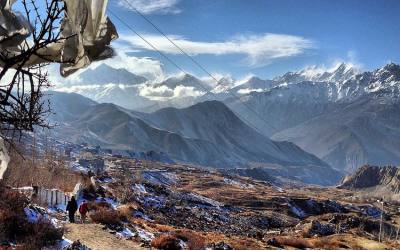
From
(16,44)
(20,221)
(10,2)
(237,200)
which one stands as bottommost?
(237,200)

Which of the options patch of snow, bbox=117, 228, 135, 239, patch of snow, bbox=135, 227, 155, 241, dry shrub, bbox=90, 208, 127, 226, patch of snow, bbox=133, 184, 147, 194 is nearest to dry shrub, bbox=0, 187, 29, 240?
patch of snow, bbox=117, 228, 135, 239

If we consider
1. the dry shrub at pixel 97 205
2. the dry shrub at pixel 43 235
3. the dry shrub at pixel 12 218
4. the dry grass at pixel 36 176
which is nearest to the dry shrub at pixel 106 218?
the dry shrub at pixel 97 205

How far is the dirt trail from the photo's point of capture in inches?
1022

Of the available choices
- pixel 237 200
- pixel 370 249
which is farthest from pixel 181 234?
pixel 237 200

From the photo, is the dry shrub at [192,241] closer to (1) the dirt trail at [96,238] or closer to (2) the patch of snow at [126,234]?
(2) the patch of snow at [126,234]

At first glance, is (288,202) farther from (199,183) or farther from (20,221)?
(20,221)

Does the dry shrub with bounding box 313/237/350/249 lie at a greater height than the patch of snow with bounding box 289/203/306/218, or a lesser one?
greater

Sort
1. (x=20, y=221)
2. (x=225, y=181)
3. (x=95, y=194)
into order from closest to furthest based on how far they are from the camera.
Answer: (x=20, y=221) → (x=95, y=194) → (x=225, y=181)

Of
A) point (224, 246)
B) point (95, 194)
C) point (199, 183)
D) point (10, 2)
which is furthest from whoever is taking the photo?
point (199, 183)

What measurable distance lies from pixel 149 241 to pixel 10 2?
25.3 metres

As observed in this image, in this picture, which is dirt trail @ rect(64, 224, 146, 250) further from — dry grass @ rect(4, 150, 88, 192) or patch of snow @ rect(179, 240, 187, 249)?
dry grass @ rect(4, 150, 88, 192)

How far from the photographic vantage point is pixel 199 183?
7013 inches

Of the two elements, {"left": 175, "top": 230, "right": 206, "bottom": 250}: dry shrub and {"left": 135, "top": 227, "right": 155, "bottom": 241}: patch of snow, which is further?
{"left": 135, "top": 227, "right": 155, "bottom": 241}: patch of snow

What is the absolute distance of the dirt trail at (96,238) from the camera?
85.1 feet
